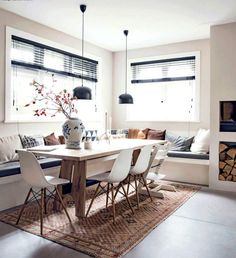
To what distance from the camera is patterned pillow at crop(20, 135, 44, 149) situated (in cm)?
406

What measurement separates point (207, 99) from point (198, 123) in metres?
0.50

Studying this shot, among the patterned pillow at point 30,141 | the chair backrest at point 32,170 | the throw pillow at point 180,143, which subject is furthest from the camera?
the throw pillow at point 180,143

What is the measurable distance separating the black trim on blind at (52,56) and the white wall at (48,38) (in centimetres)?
18

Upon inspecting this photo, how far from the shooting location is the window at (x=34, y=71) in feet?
14.1

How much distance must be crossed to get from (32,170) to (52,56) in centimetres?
278

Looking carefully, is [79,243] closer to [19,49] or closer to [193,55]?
[19,49]

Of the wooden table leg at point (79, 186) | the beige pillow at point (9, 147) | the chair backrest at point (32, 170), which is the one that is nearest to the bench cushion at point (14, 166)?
the beige pillow at point (9, 147)

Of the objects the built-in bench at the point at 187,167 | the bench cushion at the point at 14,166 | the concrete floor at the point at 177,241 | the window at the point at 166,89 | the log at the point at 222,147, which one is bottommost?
the concrete floor at the point at 177,241

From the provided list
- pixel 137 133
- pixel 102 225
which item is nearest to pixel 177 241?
pixel 102 225

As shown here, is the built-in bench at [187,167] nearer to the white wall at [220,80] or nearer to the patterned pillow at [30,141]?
the white wall at [220,80]

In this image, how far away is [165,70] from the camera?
591cm

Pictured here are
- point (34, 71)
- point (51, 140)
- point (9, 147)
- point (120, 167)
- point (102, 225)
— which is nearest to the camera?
point (102, 225)

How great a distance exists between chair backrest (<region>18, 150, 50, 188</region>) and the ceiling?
7.12 ft

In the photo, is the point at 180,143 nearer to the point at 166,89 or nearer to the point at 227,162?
the point at 227,162
